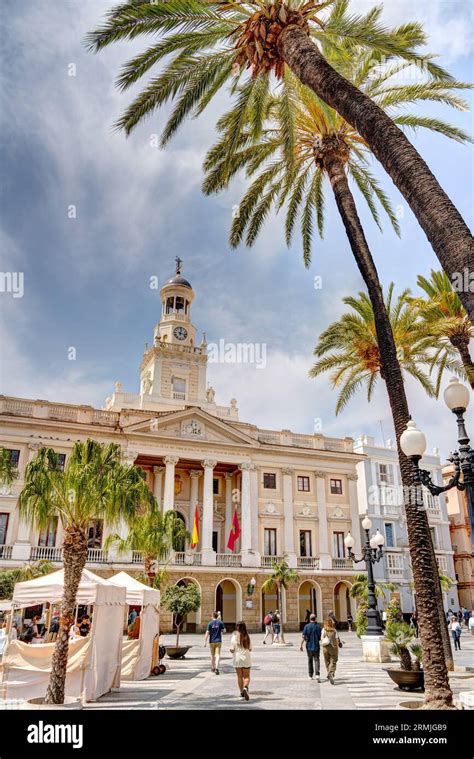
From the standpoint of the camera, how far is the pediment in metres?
36.5

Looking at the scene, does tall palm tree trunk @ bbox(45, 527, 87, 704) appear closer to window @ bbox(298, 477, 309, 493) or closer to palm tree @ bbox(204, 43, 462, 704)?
palm tree @ bbox(204, 43, 462, 704)

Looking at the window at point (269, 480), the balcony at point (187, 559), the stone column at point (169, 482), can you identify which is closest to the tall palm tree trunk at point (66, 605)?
the balcony at point (187, 559)

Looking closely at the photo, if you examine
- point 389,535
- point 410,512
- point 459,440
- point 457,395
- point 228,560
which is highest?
point 389,535

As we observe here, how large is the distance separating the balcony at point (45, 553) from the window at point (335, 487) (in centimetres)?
1921

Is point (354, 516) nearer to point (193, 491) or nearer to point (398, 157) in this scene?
point (193, 491)

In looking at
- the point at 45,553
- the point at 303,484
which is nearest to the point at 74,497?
the point at 45,553

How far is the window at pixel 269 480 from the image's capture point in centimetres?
A: 3953

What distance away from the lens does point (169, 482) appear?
36.2 m

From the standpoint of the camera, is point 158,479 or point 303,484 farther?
point 303,484

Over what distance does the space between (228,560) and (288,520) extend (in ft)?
17.1

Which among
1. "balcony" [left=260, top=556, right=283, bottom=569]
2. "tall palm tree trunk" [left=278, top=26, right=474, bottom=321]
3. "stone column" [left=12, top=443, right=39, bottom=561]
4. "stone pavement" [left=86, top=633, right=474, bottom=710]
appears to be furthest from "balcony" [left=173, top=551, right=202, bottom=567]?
"tall palm tree trunk" [left=278, top=26, right=474, bottom=321]

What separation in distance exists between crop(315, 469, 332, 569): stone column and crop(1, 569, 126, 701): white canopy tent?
27869 millimetres

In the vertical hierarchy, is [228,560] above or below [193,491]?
below

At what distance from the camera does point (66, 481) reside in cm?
1075
